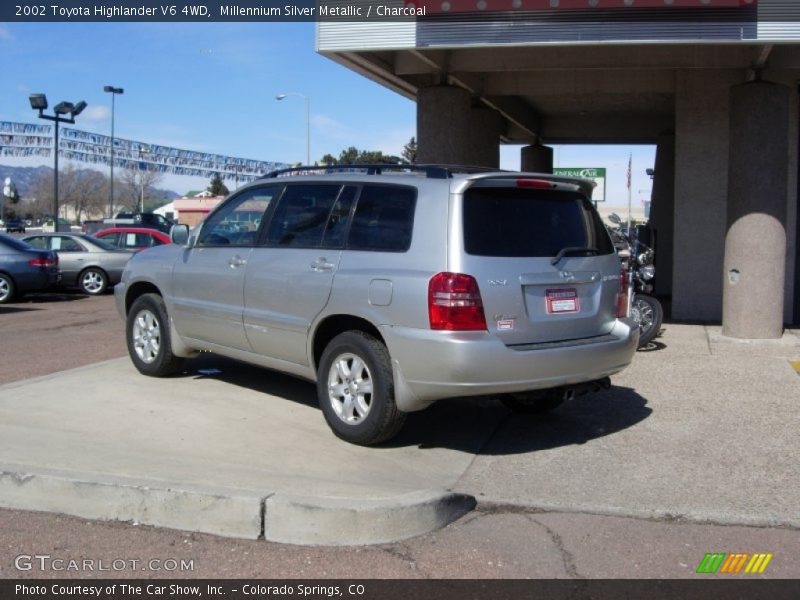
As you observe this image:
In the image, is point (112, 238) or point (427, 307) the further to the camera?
point (112, 238)

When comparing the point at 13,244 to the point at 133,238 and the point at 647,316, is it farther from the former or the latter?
the point at 647,316

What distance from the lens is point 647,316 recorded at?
9.91m

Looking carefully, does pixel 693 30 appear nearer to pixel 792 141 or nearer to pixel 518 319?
pixel 792 141

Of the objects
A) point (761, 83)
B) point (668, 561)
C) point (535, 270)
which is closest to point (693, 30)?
point (761, 83)

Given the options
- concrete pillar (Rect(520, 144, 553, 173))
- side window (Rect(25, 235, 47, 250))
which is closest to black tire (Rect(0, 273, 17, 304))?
side window (Rect(25, 235, 47, 250))

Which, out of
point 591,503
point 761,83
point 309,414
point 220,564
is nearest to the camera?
point 220,564

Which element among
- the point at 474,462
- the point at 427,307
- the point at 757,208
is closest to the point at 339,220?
the point at 427,307

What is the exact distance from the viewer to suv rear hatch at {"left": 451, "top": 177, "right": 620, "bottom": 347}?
5477 mm

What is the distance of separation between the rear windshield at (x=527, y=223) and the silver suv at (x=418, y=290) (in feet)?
Result: 0.03

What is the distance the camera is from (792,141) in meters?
11.9

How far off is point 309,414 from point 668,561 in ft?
11.0

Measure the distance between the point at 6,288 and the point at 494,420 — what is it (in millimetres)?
12322
